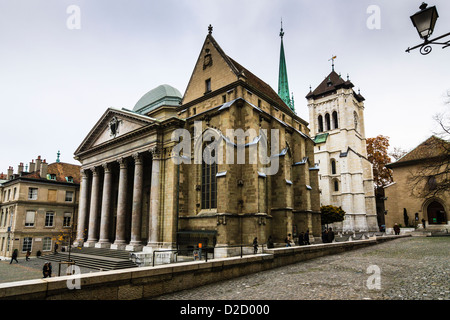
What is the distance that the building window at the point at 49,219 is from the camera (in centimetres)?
3676

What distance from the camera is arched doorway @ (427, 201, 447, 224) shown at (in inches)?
1308

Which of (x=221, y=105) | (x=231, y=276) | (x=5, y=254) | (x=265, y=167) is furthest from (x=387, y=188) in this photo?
(x=5, y=254)

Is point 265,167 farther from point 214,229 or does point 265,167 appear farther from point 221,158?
point 214,229

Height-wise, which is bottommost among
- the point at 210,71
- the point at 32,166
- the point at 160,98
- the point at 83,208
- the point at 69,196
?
the point at 83,208

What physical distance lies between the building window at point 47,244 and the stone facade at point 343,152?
44.4 metres

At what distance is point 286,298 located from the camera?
7.30m

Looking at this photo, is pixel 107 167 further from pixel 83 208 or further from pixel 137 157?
pixel 83 208

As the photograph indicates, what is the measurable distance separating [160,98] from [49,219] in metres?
21.3

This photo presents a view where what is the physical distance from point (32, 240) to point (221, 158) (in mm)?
28702

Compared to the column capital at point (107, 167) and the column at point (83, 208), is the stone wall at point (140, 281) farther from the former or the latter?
the column at point (83, 208)

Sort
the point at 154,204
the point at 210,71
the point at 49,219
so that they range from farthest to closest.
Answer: the point at 49,219, the point at 210,71, the point at 154,204

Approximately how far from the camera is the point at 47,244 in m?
36.1

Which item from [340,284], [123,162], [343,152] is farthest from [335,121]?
[340,284]

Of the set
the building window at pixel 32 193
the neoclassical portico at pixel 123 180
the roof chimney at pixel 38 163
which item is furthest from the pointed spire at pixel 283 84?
the building window at pixel 32 193
